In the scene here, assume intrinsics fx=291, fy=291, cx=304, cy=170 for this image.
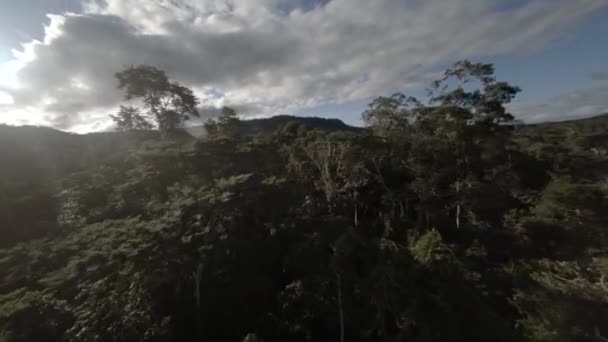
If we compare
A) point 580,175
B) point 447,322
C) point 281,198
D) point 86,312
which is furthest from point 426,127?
point 86,312

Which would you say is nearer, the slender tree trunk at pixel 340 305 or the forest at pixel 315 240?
the forest at pixel 315 240

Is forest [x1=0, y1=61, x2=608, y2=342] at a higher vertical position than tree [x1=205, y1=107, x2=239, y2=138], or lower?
lower

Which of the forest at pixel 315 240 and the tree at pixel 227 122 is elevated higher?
the tree at pixel 227 122

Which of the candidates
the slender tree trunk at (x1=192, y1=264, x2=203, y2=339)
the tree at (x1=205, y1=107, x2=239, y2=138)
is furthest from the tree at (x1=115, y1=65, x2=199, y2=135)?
the slender tree trunk at (x1=192, y1=264, x2=203, y2=339)

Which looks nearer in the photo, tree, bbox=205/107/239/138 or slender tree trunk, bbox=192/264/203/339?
slender tree trunk, bbox=192/264/203/339

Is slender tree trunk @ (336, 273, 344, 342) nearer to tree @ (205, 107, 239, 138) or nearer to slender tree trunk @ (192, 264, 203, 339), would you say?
slender tree trunk @ (192, 264, 203, 339)

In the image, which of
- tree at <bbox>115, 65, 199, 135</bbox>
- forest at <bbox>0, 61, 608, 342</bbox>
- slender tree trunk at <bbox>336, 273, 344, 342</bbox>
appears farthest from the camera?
tree at <bbox>115, 65, 199, 135</bbox>

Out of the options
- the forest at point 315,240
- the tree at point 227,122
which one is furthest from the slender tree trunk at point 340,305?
the tree at point 227,122

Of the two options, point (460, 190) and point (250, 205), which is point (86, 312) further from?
point (460, 190)

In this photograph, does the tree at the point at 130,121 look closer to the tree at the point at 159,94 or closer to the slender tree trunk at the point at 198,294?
the tree at the point at 159,94
